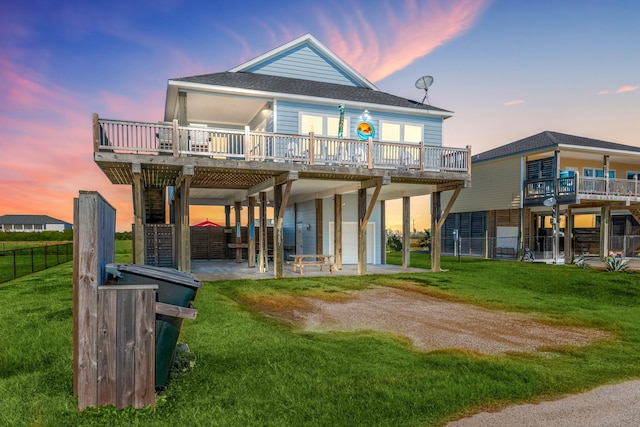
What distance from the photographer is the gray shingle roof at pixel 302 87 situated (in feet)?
55.1

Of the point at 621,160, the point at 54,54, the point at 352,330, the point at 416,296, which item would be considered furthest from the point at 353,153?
the point at 621,160

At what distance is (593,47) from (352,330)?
14.6 metres

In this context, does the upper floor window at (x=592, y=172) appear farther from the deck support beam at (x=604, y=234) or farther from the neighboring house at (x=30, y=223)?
the neighboring house at (x=30, y=223)

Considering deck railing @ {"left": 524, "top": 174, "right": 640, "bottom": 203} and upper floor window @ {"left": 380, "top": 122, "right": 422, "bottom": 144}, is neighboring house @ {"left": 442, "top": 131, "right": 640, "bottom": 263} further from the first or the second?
upper floor window @ {"left": 380, "top": 122, "right": 422, "bottom": 144}

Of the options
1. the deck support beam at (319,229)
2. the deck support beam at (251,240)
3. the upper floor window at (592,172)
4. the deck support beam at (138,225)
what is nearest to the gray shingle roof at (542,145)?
the upper floor window at (592,172)

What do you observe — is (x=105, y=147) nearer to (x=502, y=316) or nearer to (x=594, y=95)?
(x=502, y=316)

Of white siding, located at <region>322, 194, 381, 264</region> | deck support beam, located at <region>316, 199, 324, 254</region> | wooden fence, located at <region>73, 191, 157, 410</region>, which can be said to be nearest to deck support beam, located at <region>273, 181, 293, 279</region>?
deck support beam, located at <region>316, 199, 324, 254</region>

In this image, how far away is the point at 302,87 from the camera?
18859mm

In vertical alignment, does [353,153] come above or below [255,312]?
above

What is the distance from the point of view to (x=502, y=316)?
9.80 metres

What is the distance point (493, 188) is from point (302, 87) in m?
16.4

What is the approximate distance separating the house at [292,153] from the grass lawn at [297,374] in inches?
218

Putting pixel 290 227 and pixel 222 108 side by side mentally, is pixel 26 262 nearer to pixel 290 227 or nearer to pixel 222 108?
pixel 290 227

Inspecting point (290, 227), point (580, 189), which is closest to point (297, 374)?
point (290, 227)
